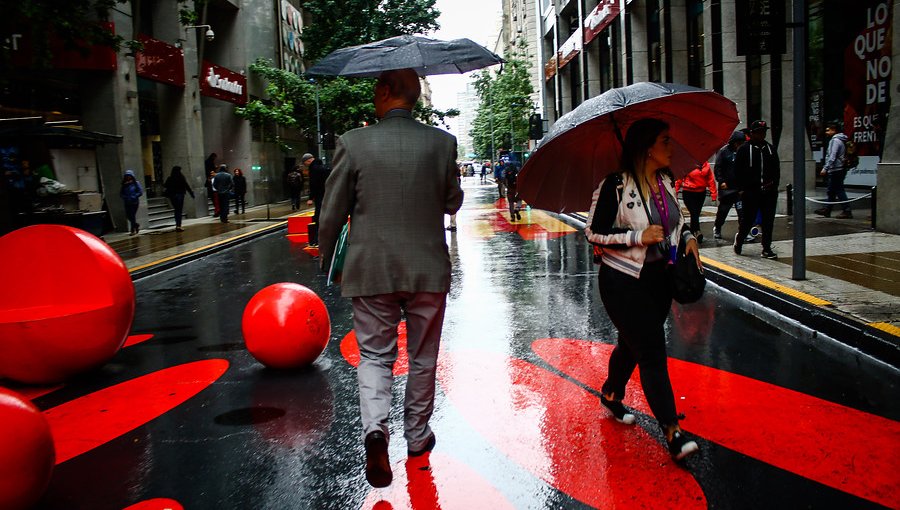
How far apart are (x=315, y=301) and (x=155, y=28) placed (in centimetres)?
2477

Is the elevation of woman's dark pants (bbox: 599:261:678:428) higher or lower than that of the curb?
higher

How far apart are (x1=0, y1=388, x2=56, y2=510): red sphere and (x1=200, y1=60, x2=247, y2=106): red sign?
92.7ft

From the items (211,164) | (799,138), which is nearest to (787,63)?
(799,138)

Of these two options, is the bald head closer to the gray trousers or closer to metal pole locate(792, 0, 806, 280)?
the gray trousers

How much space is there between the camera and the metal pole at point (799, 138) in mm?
8555

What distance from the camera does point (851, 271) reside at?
8.96 meters

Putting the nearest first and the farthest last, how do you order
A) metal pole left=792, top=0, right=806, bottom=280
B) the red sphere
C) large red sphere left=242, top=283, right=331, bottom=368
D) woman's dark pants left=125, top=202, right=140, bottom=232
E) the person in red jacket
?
1. the red sphere
2. large red sphere left=242, top=283, right=331, bottom=368
3. metal pole left=792, top=0, right=806, bottom=280
4. the person in red jacket
5. woman's dark pants left=125, top=202, right=140, bottom=232

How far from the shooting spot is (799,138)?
8.73 m

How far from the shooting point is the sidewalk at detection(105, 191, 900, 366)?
21.2ft

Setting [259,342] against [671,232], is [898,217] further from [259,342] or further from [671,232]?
[259,342]

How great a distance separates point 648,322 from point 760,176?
7.45 m

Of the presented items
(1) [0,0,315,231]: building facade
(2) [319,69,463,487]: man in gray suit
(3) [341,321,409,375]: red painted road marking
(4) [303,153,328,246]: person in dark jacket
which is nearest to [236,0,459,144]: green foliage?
(1) [0,0,315,231]: building facade

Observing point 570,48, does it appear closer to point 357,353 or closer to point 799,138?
point 799,138

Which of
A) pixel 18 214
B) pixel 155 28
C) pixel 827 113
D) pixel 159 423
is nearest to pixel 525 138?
pixel 155 28
